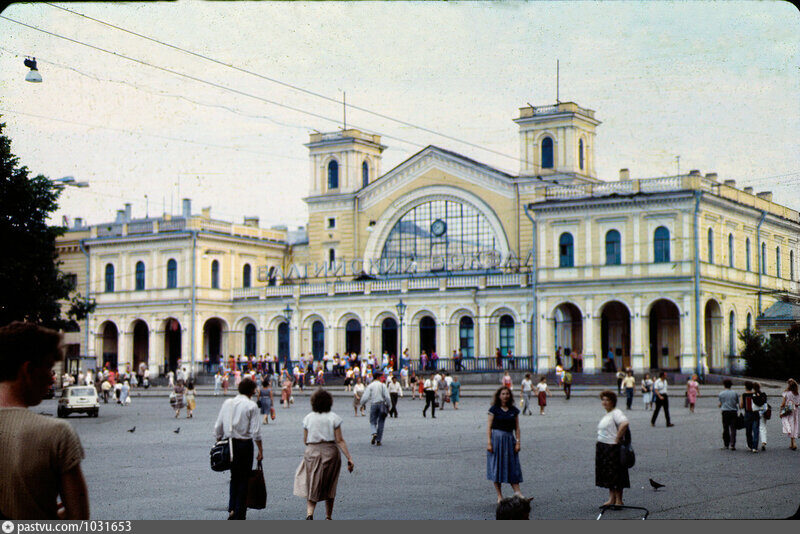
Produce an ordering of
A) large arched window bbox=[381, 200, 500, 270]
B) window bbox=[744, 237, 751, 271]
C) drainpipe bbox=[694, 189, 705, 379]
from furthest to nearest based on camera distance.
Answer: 1. large arched window bbox=[381, 200, 500, 270]
2. drainpipe bbox=[694, 189, 705, 379]
3. window bbox=[744, 237, 751, 271]

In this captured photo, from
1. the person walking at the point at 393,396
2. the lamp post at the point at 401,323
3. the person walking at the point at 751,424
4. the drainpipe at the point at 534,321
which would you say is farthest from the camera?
the lamp post at the point at 401,323

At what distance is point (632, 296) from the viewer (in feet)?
181

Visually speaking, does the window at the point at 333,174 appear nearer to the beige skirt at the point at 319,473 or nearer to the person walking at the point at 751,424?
the person walking at the point at 751,424

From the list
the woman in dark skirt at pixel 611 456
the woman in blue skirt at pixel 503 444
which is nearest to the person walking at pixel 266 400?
the woman in blue skirt at pixel 503 444

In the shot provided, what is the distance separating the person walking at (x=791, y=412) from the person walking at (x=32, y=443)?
60.4 feet

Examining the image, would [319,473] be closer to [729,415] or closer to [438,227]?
[729,415]

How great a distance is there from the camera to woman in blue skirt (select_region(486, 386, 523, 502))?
13039 millimetres

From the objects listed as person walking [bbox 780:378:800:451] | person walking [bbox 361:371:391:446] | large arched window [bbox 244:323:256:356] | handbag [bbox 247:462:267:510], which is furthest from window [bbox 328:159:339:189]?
handbag [bbox 247:462:267:510]

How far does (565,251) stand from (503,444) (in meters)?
45.2

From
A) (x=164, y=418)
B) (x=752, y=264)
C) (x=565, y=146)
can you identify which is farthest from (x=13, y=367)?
(x=565, y=146)

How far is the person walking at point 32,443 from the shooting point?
4434 mm

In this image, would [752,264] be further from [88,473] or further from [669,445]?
[88,473]

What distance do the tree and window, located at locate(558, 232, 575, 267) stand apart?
104 feet

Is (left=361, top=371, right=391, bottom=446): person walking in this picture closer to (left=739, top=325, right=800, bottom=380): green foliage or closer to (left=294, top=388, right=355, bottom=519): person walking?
(left=739, top=325, right=800, bottom=380): green foliage
